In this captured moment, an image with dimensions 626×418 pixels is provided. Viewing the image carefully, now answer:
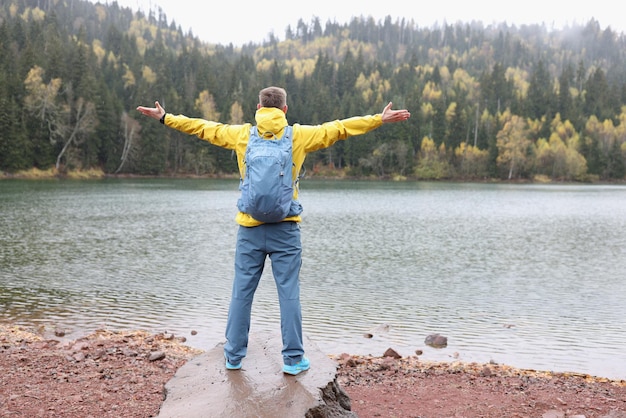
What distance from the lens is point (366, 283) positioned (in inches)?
698

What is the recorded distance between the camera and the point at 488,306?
48.4ft

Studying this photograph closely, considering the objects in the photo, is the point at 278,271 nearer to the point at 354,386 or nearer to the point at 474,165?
the point at 354,386

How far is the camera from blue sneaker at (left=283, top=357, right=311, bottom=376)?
573 cm

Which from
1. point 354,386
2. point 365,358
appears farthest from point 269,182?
point 365,358

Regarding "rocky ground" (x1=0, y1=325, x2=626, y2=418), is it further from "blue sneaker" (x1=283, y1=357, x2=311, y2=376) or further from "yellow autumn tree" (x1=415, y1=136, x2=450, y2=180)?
Answer: "yellow autumn tree" (x1=415, y1=136, x2=450, y2=180)

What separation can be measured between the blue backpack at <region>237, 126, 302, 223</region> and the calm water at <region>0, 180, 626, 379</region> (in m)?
5.83

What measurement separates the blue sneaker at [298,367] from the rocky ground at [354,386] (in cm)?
100

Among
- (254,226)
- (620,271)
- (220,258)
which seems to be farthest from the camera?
(220,258)

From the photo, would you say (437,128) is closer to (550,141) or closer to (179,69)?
(550,141)

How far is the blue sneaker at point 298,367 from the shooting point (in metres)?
5.73

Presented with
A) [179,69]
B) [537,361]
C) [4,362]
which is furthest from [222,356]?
[179,69]

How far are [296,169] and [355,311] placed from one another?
8857 millimetres

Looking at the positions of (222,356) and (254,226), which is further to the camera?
(222,356)

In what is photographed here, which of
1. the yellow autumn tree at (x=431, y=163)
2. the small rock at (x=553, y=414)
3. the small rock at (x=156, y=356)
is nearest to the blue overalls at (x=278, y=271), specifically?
the small rock at (x=553, y=414)
